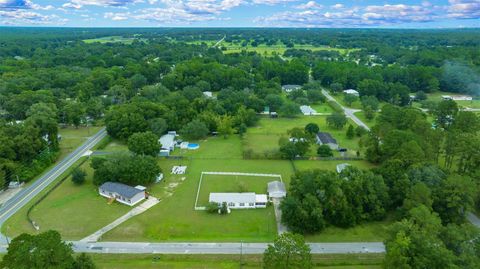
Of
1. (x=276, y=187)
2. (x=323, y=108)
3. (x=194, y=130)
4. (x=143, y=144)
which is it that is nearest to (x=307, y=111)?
(x=323, y=108)

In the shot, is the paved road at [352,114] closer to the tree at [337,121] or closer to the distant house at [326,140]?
the tree at [337,121]

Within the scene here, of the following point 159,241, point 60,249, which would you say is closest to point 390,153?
point 159,241

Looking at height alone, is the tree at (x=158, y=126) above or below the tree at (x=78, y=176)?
above

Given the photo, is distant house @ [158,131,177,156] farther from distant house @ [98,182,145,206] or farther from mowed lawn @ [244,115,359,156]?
distant house @ [98,182,145,206]

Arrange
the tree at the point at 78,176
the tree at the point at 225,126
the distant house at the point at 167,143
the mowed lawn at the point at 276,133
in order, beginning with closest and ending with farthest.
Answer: the tree at the point at 78,176 < the distant house at the point at 167,143 < the mowed lawn at the point at 276,133 < the tree at the point at 225,126

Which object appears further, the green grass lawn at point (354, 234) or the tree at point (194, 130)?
the tree at point (194, 130)

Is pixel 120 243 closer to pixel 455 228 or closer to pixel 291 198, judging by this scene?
pixel 291 198

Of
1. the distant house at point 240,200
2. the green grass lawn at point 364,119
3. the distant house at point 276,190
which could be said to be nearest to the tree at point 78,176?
the distant house at point 240,200
